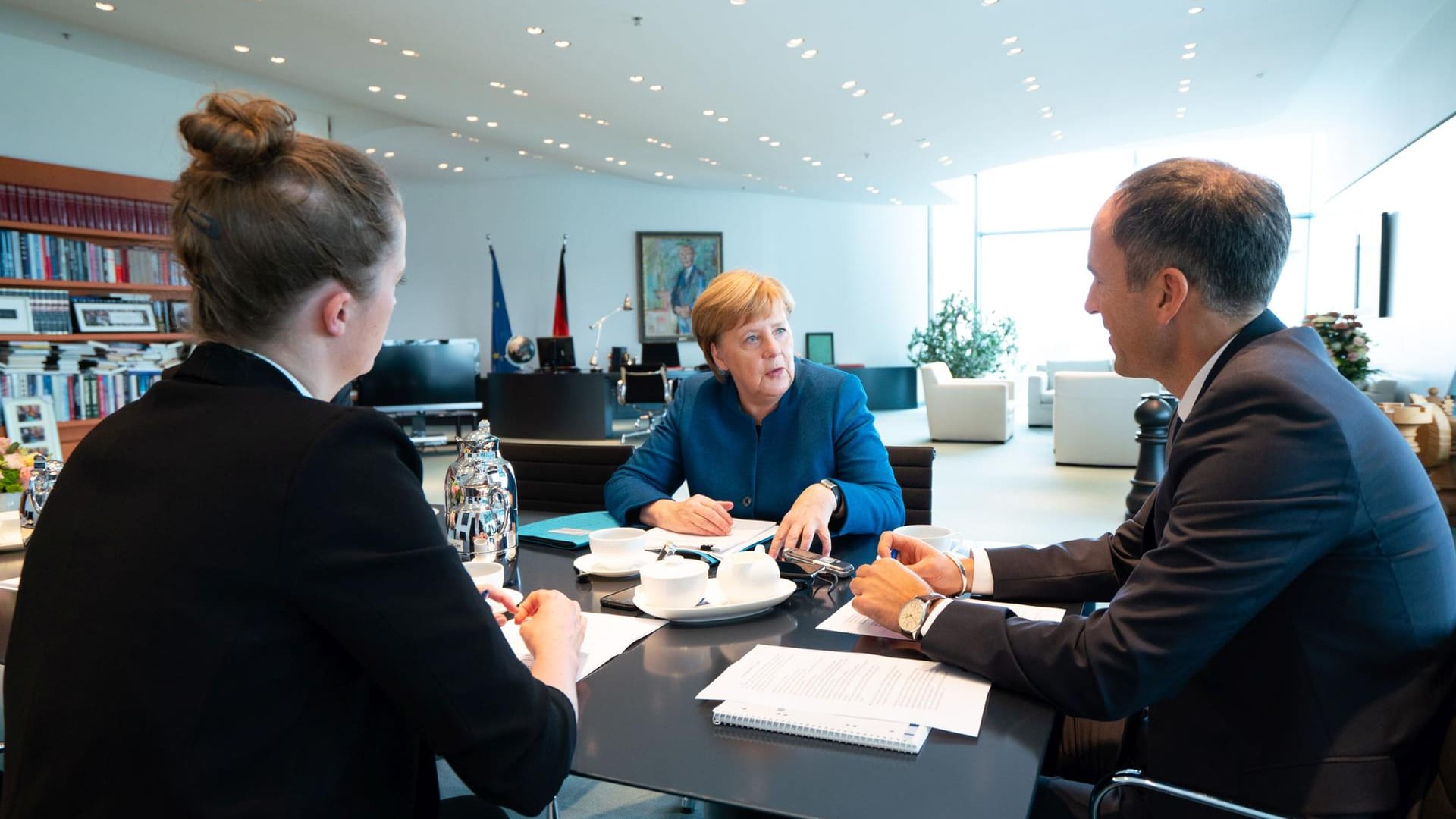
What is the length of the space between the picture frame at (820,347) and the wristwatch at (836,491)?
11660 mm

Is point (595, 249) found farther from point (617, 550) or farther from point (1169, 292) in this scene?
point (1169, 292)

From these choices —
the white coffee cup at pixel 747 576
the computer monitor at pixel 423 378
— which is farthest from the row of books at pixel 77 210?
the white coffee cup at pixel 747 576

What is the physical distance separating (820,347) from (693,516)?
11958 mm

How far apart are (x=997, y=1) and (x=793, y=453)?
4.97 m

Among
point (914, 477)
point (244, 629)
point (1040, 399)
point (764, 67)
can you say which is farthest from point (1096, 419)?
point (244, 629)

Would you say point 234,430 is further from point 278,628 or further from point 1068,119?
point 1068,119

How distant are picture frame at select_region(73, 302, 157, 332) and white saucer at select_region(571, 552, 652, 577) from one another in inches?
248

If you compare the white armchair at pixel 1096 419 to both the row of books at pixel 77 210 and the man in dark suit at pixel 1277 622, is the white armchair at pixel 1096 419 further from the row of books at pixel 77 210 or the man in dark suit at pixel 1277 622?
the row of books at pixel 77 210

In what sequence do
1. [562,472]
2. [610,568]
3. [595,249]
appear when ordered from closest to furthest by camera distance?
[610,568] → [562,472] → [595,249]

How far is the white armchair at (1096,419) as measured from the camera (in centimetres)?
755

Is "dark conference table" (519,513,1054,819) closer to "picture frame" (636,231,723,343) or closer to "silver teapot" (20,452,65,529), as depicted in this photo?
"silver teapot" (20,452,65,529)

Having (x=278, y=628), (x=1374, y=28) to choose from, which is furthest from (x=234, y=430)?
(x=1374, y=28)

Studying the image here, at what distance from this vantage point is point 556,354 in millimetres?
10305

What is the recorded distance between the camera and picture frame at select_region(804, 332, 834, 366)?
1364 cm
